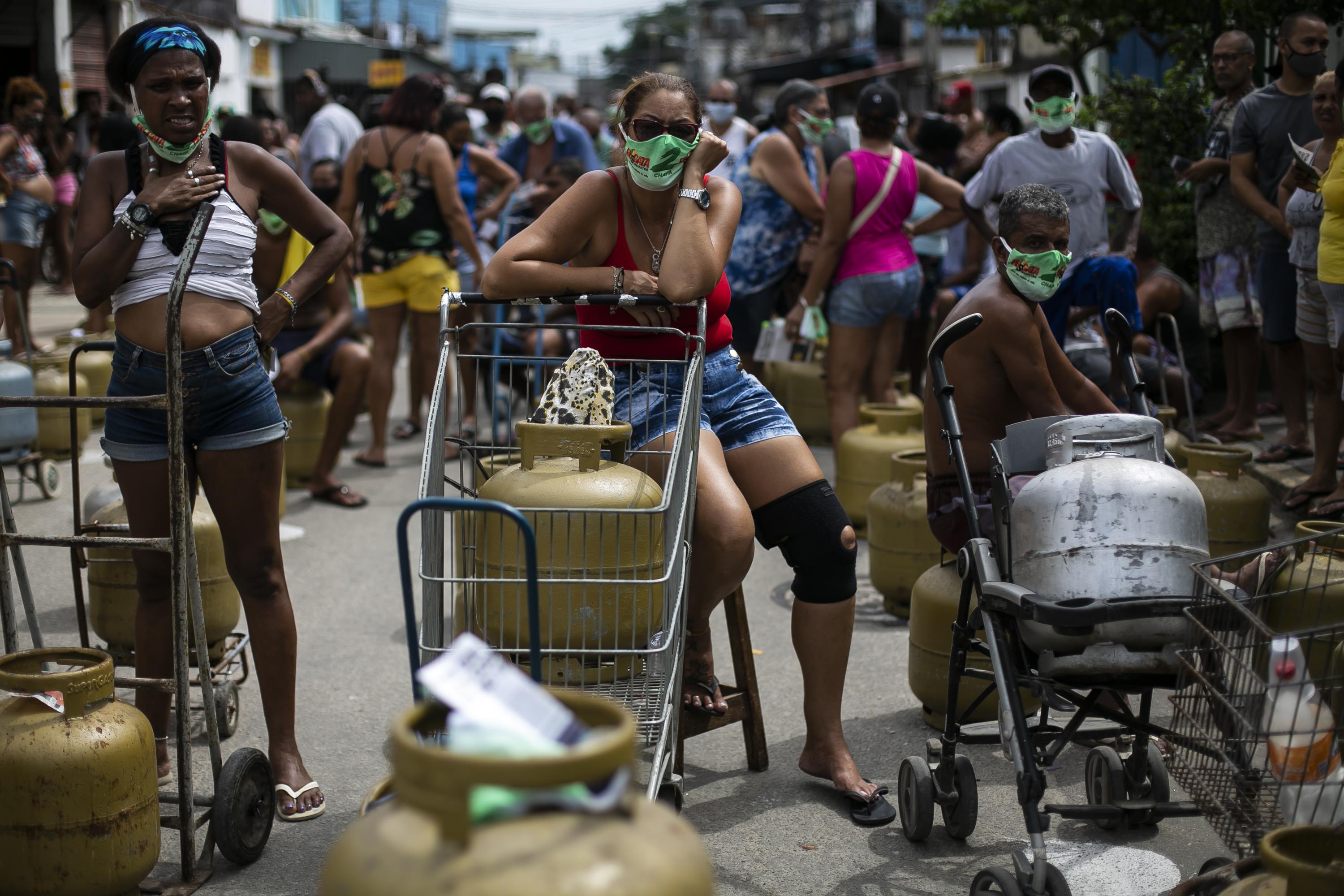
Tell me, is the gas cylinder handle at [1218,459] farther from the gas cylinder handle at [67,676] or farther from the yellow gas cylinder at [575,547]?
Answer: the gas cylinder handle at [67,676]

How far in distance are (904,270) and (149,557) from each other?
199 inches

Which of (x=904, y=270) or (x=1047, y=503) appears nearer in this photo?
(x=1047, y=503)

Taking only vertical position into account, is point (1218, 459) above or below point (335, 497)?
above

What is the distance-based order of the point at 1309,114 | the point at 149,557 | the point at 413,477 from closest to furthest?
the point at 149,557 < the point at 1309,114 < the point at 413,477

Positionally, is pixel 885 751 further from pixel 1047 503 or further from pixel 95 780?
pixel 95 780

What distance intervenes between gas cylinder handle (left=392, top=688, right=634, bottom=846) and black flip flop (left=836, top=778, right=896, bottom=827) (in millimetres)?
2480

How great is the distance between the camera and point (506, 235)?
9.33 meters

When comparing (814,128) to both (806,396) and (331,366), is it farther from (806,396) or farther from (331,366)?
(331,366)

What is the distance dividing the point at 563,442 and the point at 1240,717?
1.62 meters

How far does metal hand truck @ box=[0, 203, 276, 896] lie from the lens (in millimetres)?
3266

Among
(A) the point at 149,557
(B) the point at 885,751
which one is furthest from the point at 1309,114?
(A) the point at 149,557

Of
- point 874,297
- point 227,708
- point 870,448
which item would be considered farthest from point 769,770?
point 874,297

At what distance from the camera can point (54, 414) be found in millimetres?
8758

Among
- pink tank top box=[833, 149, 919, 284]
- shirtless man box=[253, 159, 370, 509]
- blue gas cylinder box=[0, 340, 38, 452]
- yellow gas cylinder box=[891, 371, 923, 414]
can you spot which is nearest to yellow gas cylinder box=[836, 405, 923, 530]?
pink tank top box=[833, 149, 919, 284]
